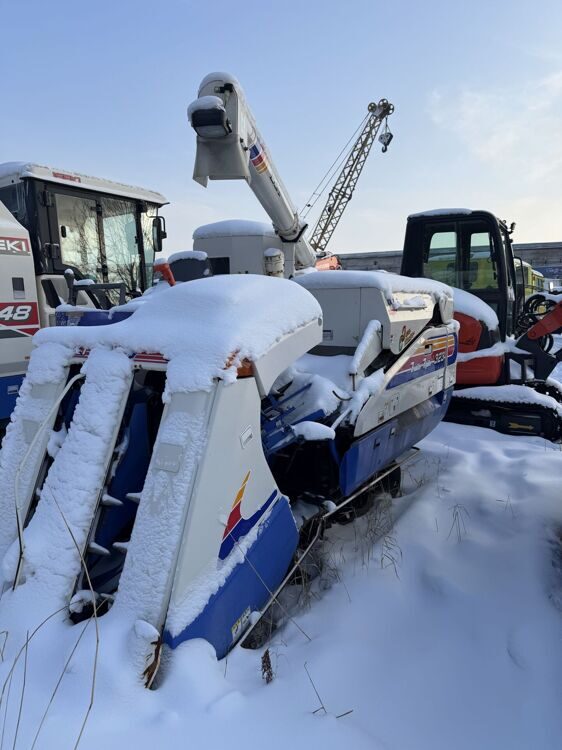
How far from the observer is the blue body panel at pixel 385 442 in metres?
2.81

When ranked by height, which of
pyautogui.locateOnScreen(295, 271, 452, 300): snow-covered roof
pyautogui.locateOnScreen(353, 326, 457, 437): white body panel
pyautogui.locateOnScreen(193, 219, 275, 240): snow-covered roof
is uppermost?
pyautogui.locateOnScreen(193, 219, 275, 240): snow-covered roof

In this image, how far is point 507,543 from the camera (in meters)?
3.07

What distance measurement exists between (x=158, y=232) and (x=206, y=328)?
5054mm

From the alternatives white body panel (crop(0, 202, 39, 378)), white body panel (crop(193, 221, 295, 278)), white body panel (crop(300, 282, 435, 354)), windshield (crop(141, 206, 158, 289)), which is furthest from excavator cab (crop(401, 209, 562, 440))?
white body panel (crop(0, 202, 39, 378))

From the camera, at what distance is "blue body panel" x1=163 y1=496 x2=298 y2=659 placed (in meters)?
1.85

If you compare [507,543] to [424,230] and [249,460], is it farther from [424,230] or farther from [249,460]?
[424,230]

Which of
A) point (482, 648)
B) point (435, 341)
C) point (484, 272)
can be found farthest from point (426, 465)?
point (484, 272)

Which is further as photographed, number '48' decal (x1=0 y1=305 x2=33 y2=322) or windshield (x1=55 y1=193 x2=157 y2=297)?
windshield (x1=55 y1=193 x2=157 y2=297)

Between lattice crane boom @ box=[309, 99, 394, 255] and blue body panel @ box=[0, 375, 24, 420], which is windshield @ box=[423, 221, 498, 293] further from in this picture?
lattice crane boom @ box=[309, 99, 394, 255]

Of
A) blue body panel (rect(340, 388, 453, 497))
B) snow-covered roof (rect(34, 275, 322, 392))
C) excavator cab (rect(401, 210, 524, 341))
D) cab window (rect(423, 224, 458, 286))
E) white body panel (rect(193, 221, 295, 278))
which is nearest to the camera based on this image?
snow-covered roof (rect(34, 275, 322, 392))

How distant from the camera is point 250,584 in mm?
2098

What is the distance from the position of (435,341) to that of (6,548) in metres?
2.91

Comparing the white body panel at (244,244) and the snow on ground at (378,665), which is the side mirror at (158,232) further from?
the snow on ground at (378,665)

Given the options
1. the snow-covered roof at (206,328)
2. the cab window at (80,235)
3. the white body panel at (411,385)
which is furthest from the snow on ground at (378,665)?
the cab window at (80,235)
